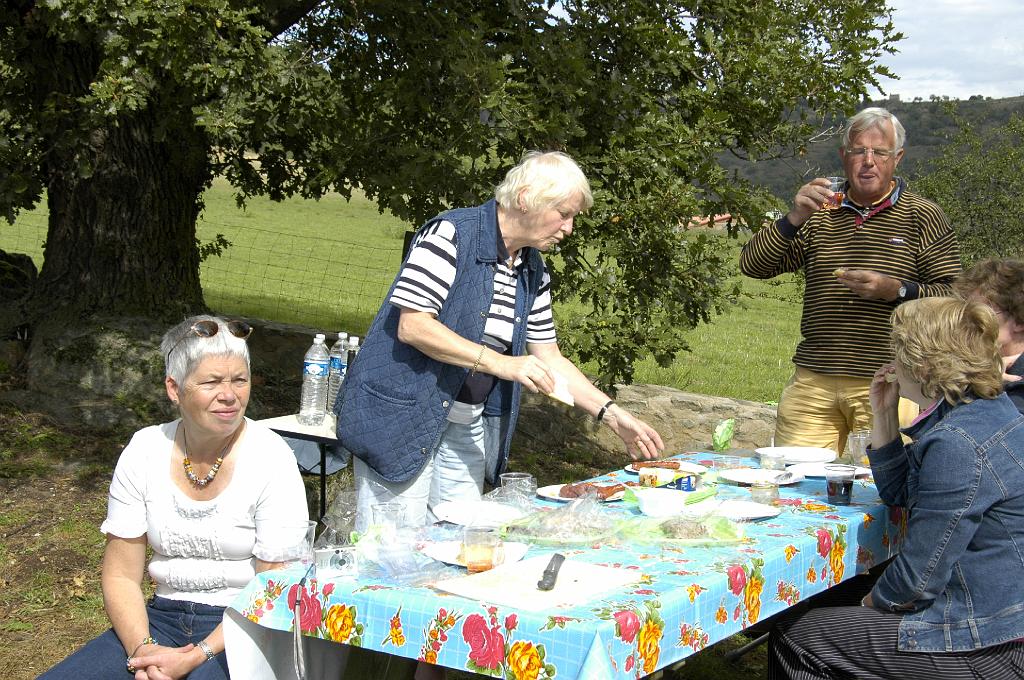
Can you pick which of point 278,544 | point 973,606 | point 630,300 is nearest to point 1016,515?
point 973,606

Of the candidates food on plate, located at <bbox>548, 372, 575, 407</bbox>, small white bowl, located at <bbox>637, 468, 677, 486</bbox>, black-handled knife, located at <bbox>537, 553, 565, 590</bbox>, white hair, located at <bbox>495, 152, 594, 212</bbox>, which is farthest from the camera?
small white bowl, located at <bbox>637, 468, 677, 486</bbox>

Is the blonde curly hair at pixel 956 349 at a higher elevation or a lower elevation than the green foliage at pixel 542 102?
lower

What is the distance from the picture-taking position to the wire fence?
13.1 m

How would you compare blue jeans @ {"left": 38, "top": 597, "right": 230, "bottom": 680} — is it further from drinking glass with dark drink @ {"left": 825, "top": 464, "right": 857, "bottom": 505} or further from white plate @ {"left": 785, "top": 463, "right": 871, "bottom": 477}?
white plate @ {"left": 785, "top": 463, "right": 871, "bottom": 477}

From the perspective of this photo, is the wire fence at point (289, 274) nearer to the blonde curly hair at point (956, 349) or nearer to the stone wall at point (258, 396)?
the stone wall at point (258, 396)

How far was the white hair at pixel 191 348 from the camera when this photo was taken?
297cm

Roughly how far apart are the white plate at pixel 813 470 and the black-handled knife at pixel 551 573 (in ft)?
4.97

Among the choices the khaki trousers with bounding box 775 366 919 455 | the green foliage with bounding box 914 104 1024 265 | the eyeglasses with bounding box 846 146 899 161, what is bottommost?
the khaki trousers with bounding box 775 366 919 455

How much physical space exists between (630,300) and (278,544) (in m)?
3.51

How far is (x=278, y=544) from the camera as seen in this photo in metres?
2.96

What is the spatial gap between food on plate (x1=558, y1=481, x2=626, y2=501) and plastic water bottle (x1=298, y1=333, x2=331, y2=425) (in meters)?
1.76

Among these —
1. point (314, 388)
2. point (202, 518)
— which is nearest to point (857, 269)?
point (314, 388)

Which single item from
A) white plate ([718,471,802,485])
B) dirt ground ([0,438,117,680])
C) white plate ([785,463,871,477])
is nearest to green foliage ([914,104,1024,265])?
white plate ([785,463,871,477])

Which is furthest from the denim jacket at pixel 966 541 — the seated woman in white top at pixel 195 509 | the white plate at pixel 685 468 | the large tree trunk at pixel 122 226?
the large tree trunk at pixel 122 226
